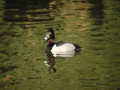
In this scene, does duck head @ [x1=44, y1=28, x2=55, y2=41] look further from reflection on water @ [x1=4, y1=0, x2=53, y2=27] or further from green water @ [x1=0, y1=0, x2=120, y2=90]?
reflection on water @ [x1=4, y1=0, x2=53, y2=27]

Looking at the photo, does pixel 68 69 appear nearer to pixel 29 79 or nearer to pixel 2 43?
pixel 29 79

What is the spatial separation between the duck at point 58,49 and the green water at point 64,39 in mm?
298

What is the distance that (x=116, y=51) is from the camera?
1259 centimetres

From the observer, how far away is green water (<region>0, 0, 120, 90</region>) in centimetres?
1017

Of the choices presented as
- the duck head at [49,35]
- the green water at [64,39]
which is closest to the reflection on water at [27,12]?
the green water at [64,39]

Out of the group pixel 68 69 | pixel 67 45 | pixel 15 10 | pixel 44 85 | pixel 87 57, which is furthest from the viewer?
pixel 15 10

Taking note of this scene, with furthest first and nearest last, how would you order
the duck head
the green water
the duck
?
1. the duck head
2. the duck
3. the green water

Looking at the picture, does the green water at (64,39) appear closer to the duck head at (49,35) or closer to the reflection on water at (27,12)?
the reflection on water at (27,12)

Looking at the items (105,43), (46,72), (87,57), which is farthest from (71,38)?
(46,72)

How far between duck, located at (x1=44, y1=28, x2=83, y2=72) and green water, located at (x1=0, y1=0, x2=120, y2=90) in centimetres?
30

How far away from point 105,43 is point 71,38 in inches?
73.4

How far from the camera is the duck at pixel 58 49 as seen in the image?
43.4ft

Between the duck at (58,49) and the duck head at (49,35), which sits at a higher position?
the duck head at (49,35)

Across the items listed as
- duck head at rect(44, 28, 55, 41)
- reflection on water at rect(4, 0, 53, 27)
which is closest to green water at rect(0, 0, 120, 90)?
reflection on water at rect(4, 0, 53, 27)
